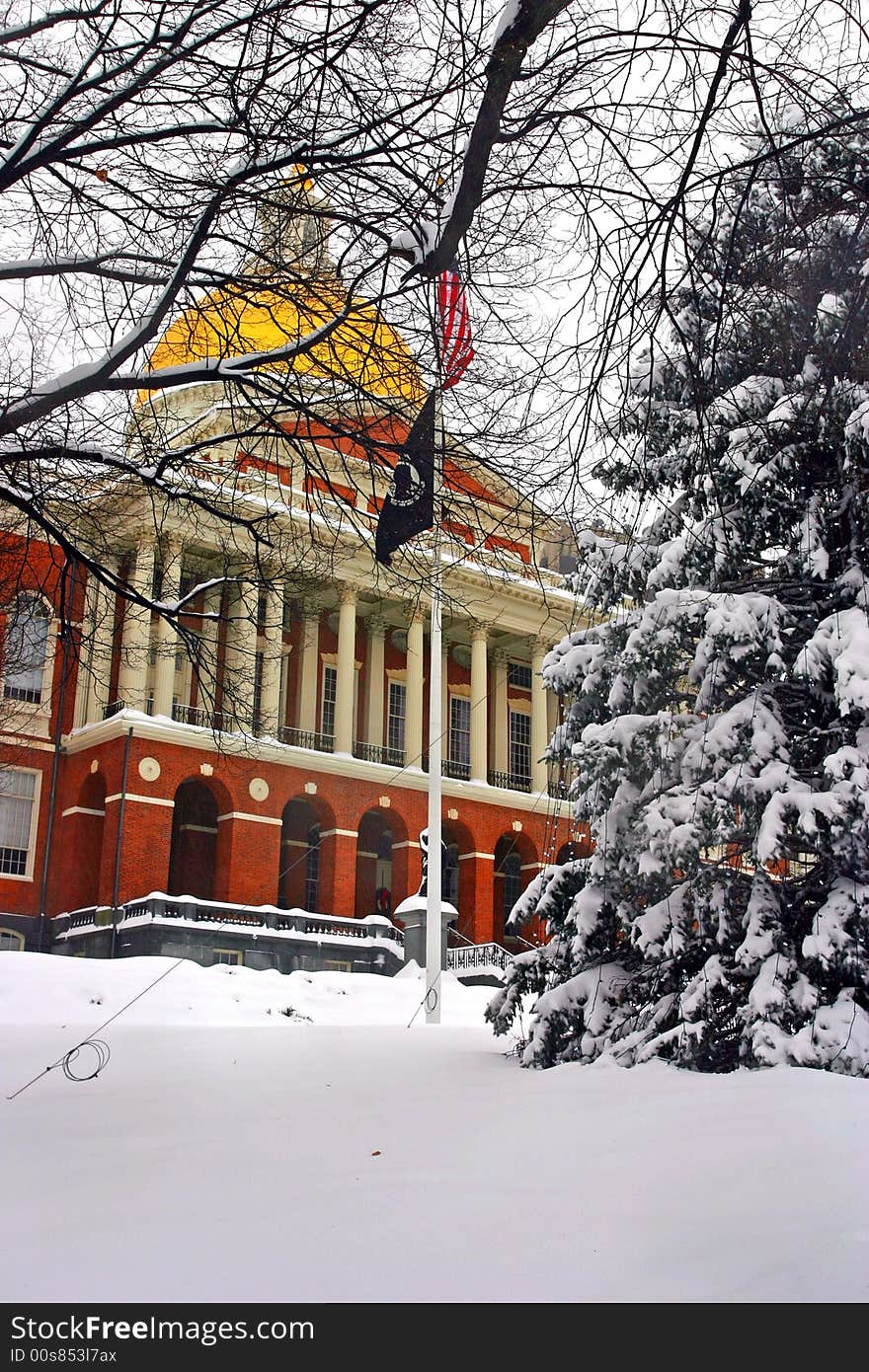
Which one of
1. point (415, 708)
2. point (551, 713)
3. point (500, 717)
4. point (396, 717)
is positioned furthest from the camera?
point (551, 713)

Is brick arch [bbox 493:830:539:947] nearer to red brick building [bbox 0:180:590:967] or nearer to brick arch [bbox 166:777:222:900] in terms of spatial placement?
red brick building [bbox 0:180:590:967]

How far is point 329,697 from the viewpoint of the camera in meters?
44.9

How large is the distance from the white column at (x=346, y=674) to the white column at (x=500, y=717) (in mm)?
7761

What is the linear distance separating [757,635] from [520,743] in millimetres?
40934

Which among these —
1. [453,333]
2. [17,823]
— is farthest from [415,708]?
[453,333]

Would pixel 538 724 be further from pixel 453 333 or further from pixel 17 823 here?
pixel 453 333

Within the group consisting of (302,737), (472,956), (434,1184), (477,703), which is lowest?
(434,1184)

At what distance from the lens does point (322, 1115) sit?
741 cm

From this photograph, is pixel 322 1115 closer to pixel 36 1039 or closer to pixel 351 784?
pixel 36 1039

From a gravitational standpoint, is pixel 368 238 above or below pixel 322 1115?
above

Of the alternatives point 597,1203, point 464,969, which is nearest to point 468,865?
point 464,969

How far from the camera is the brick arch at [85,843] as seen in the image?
3775cm

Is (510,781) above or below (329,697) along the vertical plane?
below

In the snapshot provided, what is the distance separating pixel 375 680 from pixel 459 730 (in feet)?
13.4
